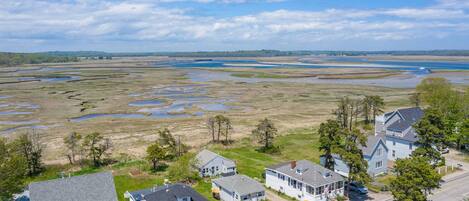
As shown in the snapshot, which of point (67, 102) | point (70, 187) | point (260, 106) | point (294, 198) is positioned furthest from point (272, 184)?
point (67, 102)

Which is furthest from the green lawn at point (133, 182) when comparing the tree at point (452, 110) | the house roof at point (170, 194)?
the tree at point (452, 110)

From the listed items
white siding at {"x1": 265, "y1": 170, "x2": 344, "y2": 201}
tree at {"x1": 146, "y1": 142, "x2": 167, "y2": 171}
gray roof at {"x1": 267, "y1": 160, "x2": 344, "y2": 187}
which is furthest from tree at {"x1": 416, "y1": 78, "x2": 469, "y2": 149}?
tree at {"x1": 146, "y1": 142, "x2": 167, "y2": 171}

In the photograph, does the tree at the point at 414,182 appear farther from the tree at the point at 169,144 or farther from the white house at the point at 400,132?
the tree at the point at 169,144

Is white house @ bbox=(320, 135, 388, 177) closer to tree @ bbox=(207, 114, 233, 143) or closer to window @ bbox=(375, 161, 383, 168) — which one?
window @ bbox=(375, 161, 383, 168)

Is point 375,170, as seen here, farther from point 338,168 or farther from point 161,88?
point 161,88

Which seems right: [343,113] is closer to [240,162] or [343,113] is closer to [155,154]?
[240,162]

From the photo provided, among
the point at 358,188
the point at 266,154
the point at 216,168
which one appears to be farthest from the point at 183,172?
the point at 358,188

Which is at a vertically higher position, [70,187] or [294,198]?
[70,187]

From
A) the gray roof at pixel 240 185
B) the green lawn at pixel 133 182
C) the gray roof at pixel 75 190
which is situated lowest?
the green lawn at pixel 133 182
